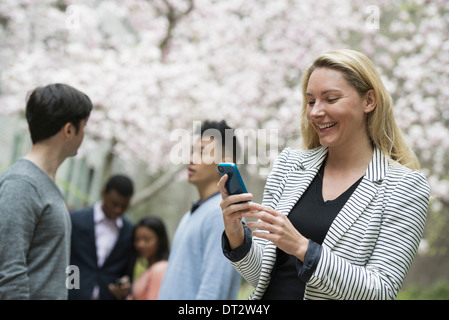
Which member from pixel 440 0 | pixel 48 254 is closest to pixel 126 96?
pixel 440 0

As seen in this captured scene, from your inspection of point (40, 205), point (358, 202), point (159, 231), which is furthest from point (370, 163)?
point (159, 231)

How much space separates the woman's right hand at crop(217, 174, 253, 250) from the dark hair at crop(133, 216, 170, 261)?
3005 mm

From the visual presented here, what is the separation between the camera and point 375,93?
2.01m

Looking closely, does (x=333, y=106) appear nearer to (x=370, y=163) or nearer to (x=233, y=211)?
(x=370, y=163)

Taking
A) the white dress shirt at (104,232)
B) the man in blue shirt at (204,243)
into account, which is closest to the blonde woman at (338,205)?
the man in blue shirt at (204,243)

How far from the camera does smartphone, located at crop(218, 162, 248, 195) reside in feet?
5.85

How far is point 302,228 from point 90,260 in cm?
290

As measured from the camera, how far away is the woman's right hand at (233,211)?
1.79 m

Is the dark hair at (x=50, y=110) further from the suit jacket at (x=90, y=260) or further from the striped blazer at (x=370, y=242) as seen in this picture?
the suit jacket at (x=90, y=260)

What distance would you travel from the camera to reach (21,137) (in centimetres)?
928

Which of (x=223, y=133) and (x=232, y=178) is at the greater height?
(x=223, y=133)

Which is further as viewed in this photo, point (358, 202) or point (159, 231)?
point (159, 231)
